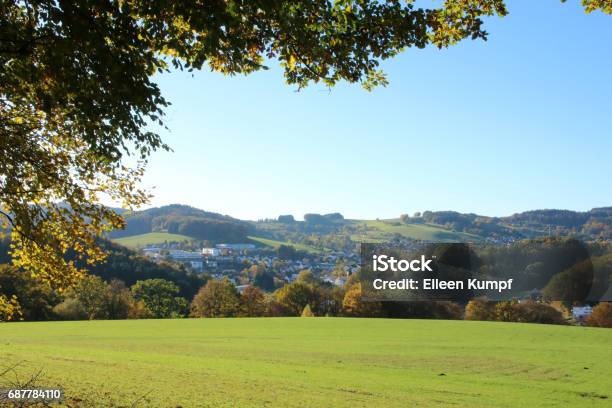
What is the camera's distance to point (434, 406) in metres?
16.9

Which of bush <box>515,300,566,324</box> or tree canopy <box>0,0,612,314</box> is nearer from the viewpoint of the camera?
tree canopy <box>0,0,612,314</box>

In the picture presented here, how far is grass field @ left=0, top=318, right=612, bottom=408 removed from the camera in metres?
17.0

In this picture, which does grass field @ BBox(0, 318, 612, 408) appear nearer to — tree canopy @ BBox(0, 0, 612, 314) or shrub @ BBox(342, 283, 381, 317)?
tree canopy @ BBox(0, 0, 612, 314)

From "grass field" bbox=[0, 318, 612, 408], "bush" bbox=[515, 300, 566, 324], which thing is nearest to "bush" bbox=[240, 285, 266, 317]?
"bush" bbox=[515, 300, 566, 324]

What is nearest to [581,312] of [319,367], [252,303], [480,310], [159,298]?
[480,310]

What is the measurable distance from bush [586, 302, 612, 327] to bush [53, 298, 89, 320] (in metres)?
78.9

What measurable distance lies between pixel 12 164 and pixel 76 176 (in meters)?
1.42

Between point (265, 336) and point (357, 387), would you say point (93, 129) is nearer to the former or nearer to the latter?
point (357, 387)

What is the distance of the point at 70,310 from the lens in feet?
270

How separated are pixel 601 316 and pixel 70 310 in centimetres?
8193

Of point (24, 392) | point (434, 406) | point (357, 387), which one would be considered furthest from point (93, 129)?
point (357, 387)

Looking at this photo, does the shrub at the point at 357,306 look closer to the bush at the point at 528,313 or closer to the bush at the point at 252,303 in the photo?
the bush at the point at 252,303

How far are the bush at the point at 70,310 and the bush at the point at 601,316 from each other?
78.9m

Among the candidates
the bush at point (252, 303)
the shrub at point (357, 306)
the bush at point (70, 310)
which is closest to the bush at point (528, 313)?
the shrub at point (357, 306)
